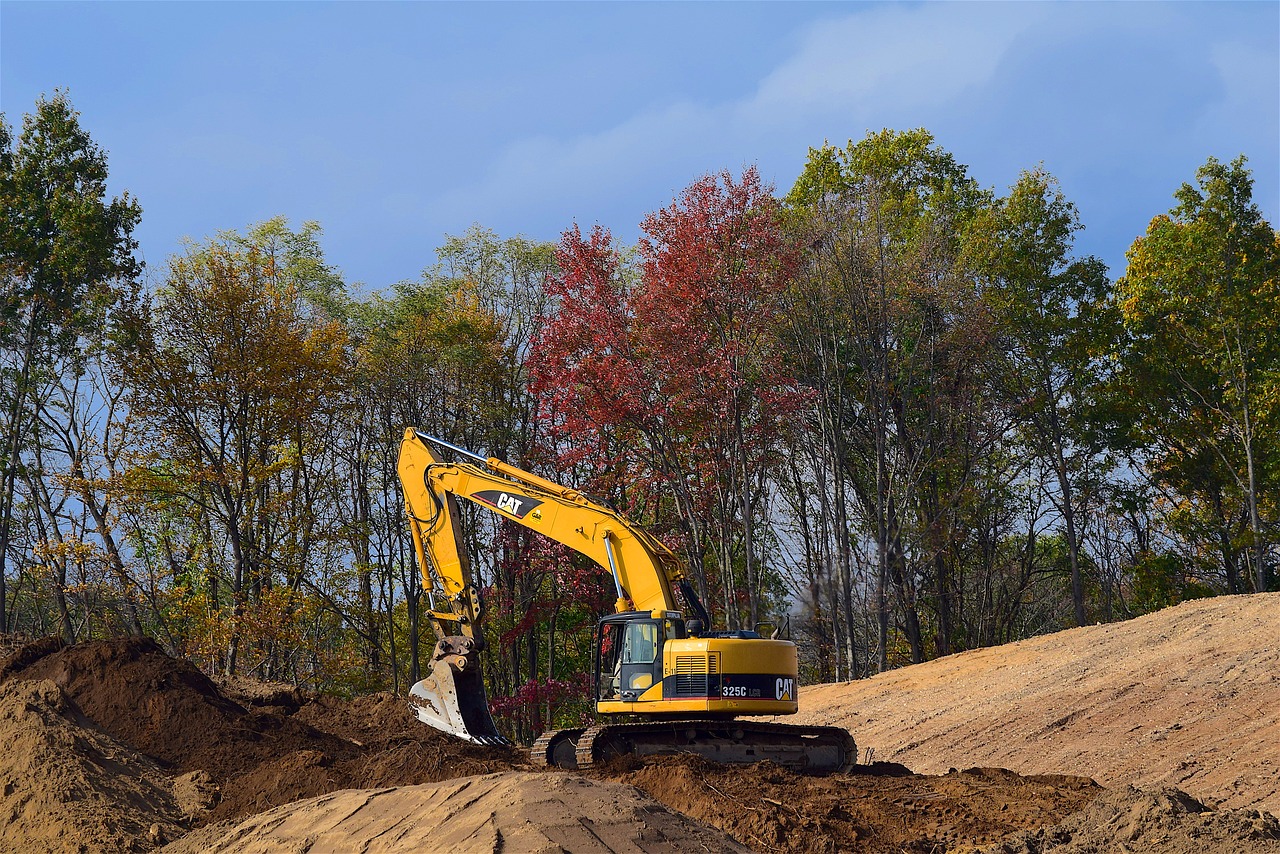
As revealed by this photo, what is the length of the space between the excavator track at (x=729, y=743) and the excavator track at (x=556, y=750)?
219mm

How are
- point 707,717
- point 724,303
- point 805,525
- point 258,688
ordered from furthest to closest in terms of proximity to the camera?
1. point 805,525
2. point 724,303
3. point 258,688
4. point 707,717

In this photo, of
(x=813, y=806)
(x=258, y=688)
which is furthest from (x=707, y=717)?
(x=258, y=688)

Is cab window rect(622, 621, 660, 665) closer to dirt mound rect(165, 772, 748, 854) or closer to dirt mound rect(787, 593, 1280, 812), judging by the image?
dirt mound rect(165, 772, 748, 854)

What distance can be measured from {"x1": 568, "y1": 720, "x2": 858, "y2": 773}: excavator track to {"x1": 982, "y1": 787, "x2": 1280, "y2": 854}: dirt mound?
4355 mm

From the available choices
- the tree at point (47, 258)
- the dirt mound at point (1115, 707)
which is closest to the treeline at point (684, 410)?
the tree at point (47, 258)

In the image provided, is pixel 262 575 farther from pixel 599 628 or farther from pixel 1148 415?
pixel 1148 415

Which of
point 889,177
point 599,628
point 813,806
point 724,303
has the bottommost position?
point 813,806

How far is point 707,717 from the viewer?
46.0 feet

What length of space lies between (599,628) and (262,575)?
51.7 ft

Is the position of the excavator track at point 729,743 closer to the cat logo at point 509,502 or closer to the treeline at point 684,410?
the cat logo at point 509,502

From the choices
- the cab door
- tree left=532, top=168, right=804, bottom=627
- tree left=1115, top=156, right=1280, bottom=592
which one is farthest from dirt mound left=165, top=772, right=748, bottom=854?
tree left=1115, top=156, right=1280, bottom=592

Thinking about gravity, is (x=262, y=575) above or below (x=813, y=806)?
above

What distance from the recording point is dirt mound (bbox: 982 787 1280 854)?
8875 millimetres

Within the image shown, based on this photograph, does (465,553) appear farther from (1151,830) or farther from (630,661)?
(1151,830)
